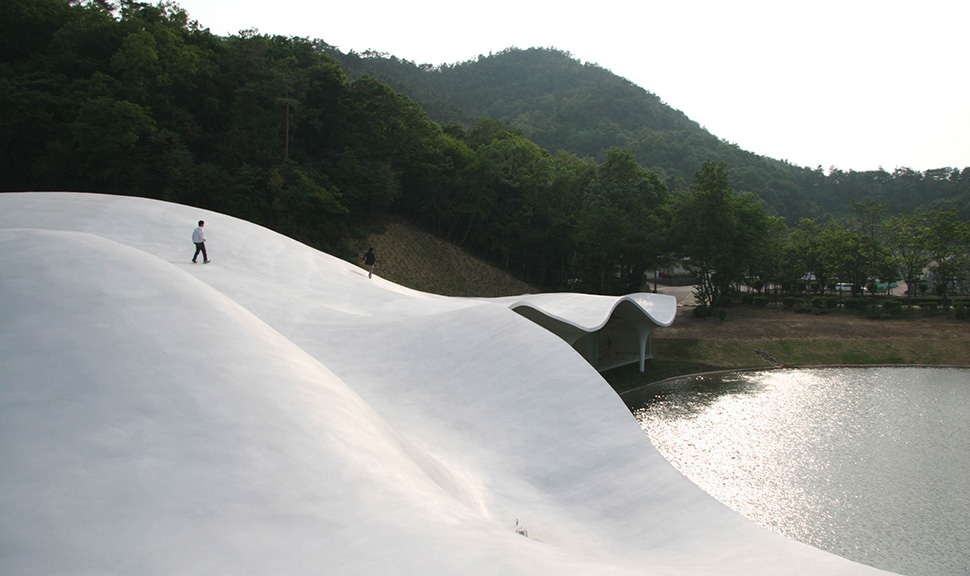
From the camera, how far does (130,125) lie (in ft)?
87.4

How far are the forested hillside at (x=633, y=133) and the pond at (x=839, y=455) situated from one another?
44.6 meters

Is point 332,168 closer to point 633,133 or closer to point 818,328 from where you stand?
point 818,328

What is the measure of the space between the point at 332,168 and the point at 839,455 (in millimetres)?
31577

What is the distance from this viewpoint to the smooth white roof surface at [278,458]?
10.3ft

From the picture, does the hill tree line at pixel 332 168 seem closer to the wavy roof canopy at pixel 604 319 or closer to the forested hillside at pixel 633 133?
the wavy roof canopy at pixel 604 319

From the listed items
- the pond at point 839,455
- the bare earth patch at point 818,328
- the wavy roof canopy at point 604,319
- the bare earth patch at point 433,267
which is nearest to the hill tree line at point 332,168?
the bare earth patch at point 433,267

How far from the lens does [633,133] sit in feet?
285

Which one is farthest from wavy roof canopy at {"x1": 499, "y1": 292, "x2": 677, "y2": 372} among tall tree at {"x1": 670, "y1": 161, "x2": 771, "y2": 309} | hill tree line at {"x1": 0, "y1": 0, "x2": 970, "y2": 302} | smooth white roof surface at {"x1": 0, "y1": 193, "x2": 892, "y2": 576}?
hill tree line at {"x1": 0, "y1": 0, "x2": 970, "y2": 302}

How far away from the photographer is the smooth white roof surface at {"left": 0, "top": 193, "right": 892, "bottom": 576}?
10.3 ft

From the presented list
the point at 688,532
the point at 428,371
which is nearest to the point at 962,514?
the point at 688,532

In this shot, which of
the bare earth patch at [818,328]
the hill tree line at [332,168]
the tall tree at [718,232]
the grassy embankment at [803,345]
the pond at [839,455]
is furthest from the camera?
the tall tree at [718,232]

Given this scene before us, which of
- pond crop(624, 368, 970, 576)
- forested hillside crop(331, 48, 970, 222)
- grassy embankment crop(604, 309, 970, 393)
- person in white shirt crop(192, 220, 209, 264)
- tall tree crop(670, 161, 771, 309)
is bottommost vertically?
pond crop(624, 368, 970, 576)

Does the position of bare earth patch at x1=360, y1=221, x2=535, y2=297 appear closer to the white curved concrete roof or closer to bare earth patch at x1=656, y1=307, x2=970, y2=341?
bare earth patch at x1=656, y1=307, x2=970, y2=341

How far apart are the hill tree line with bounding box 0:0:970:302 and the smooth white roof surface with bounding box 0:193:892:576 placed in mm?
25738
